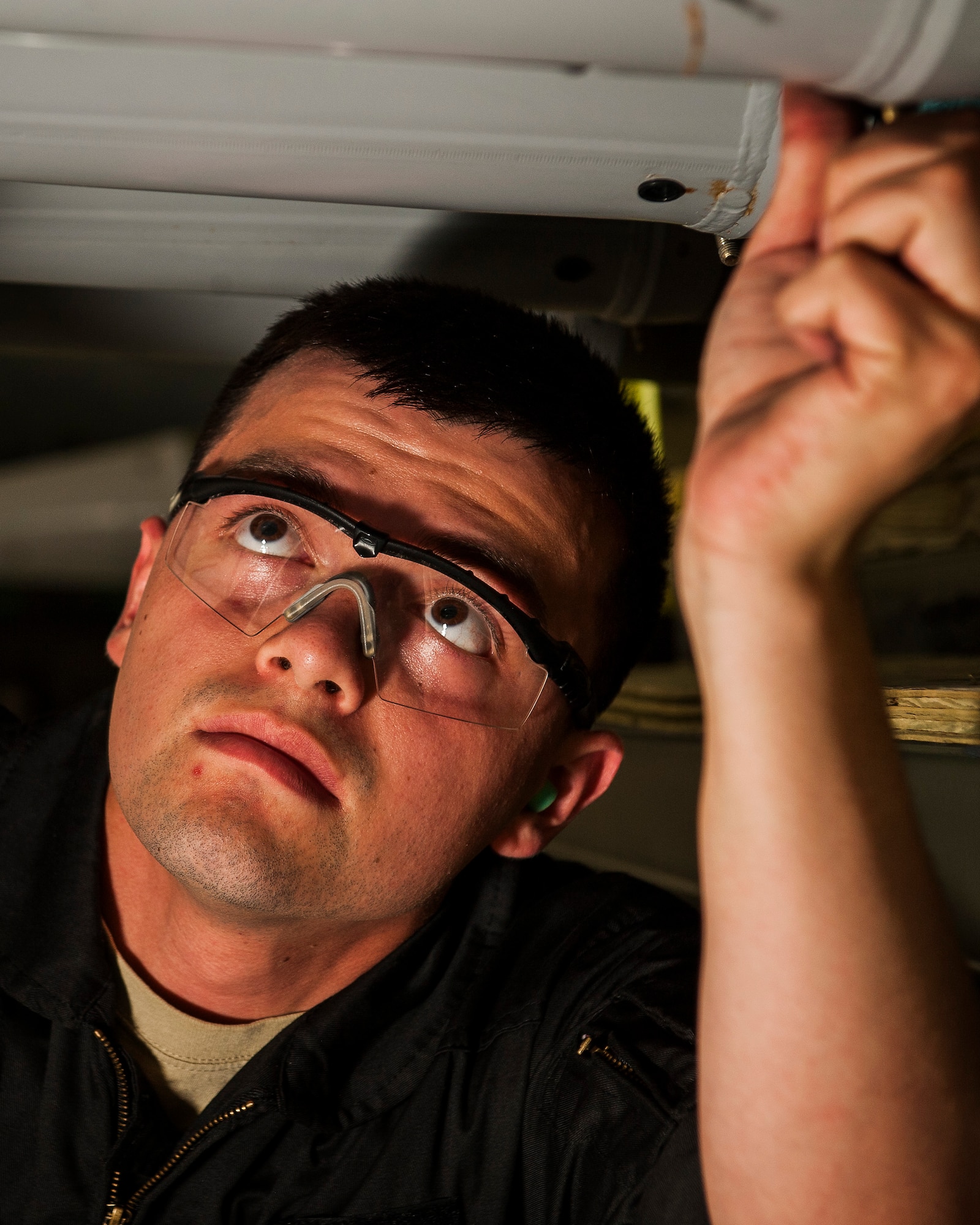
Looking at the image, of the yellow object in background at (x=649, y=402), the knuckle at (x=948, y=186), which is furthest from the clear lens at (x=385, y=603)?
the knuckle at (x=948, y=186)

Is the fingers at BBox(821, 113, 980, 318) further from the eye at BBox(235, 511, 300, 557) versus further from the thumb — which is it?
the eye at BBox(235, 511, 300, 557)

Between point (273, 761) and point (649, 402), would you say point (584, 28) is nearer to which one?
point (273, 761)

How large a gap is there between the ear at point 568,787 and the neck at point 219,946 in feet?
0.51

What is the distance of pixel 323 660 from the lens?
3.50 ft

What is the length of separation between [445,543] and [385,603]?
0.10 meters

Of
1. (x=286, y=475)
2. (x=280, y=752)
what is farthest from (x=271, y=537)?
(x=280, y=752)

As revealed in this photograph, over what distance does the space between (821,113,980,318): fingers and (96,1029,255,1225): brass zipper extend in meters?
1.11

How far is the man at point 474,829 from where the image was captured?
0.71 meters

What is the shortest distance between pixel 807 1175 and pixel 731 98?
2.81ft

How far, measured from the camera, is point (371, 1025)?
4.23 feet

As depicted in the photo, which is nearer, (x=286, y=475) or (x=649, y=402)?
(x=286, y=475)

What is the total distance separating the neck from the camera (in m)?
1.25

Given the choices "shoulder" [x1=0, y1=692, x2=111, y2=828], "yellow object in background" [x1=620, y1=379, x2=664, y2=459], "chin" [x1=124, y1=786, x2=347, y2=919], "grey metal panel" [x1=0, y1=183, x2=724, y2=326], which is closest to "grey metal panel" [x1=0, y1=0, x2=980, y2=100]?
"grey metal panel" [x1=0, y1=183, x2=724, y2=326]

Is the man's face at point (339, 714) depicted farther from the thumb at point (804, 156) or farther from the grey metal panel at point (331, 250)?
the thumb at point (804, 156)
